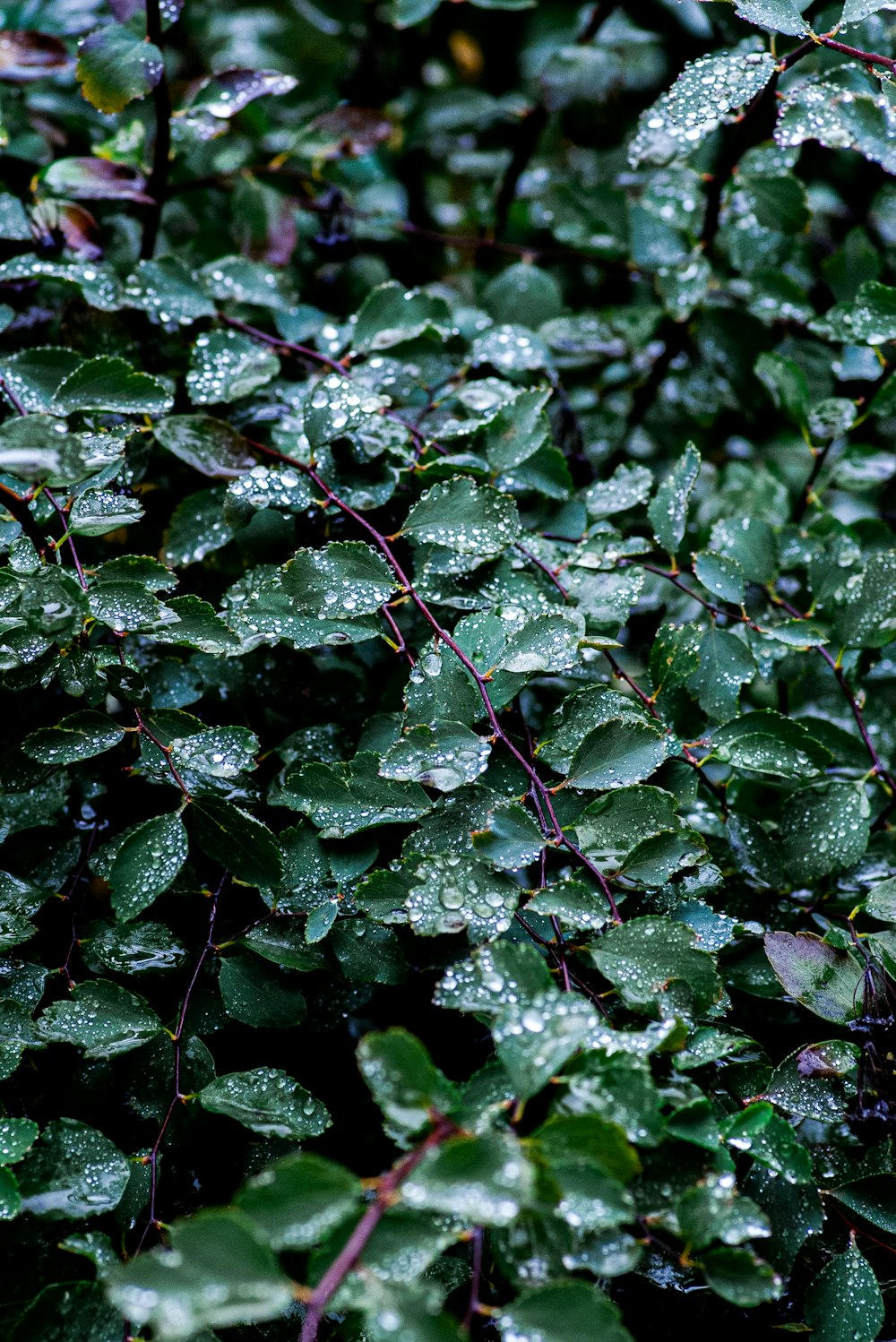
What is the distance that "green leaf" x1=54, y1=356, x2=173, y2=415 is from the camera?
0.88m

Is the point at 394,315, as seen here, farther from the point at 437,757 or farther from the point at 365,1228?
the point at 365,1228

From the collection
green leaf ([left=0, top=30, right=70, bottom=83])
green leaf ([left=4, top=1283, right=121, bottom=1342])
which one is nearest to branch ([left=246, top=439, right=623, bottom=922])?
green leaf ([left=4, top=1283, right=121, bottom=1342])

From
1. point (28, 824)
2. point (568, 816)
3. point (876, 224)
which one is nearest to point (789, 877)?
point (568, 816)

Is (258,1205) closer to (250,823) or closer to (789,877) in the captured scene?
(250,823)

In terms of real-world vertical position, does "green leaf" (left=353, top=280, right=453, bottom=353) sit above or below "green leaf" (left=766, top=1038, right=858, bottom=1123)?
above

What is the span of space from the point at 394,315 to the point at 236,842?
623 millimetres

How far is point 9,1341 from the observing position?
635mm

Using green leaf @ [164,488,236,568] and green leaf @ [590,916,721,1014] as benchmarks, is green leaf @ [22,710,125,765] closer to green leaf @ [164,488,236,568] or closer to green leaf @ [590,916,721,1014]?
green leaf @ [164,488,236,568]

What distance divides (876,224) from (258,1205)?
5.29 feet

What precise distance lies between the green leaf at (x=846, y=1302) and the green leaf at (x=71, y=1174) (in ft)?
1.68

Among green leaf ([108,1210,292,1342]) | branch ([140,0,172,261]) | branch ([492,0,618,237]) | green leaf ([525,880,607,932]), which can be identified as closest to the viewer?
green leaf ([108,1210,292,1342])

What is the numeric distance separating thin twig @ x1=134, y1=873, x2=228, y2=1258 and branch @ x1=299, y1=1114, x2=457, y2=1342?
238mm

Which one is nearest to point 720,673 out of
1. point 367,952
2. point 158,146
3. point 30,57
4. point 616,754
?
point 616,754

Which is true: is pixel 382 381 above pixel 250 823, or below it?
above
